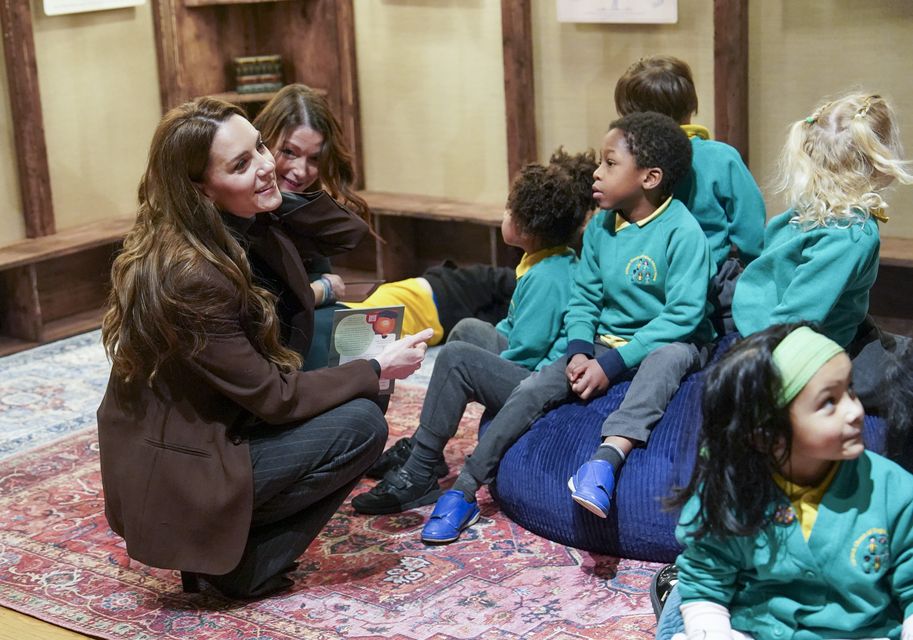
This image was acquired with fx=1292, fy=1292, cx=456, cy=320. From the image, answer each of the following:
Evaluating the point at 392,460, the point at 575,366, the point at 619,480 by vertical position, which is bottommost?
the point at 392,460

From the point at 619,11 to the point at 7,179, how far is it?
2.72 meters

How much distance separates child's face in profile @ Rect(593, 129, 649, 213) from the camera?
3.49 metres

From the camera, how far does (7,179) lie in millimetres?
5637

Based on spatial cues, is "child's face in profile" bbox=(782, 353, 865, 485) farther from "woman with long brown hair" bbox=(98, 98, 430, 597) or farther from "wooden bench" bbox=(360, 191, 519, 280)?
"wooden bench" bbox=(360, 191, 519, 280)

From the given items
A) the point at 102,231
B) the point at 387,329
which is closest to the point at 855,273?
the point at 387,329

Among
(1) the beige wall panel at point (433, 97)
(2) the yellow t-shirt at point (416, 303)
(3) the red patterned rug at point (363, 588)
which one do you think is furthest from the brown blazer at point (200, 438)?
(1) the beige wall panel at point (433, 97)

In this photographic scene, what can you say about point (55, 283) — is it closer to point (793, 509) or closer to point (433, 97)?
point (433, 97)

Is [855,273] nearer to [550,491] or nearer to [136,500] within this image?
[550,491]

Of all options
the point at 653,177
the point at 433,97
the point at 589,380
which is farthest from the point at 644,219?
the point at 433,97

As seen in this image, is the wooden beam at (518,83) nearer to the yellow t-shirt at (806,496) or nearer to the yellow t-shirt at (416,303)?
the yellow t-shirt at (416,303)

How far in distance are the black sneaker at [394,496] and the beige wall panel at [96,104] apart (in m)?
2.91

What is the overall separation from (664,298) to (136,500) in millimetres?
1468

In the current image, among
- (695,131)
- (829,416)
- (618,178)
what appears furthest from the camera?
(695,131)

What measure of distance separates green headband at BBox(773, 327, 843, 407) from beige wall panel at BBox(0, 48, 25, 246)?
4342 millimetres
